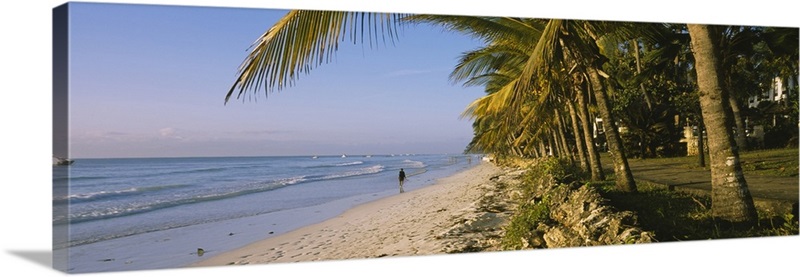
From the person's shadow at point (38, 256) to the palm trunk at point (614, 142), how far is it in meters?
4.27

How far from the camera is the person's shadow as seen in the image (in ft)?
13.7

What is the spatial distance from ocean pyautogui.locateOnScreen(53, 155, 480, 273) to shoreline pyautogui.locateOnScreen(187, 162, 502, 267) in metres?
0.10

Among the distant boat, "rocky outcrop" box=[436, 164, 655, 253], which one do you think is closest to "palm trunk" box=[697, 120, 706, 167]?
"rocky outcrop" box=[436, 164, 655, 253]

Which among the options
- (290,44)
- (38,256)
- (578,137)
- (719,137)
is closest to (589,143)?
Result: (578,137)

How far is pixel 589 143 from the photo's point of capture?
643cm

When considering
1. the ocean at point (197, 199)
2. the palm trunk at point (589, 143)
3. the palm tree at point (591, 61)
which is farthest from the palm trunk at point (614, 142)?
the ocean at point (197, 199)

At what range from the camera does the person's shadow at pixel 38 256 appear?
13.7 ft

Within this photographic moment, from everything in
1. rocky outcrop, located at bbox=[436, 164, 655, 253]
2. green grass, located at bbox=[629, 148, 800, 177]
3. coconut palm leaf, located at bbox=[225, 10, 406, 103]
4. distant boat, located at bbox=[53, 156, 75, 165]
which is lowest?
rocky outcrop, located at bbox=[436, 164, 655, 253]

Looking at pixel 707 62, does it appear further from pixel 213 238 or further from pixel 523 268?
pixel 213 238

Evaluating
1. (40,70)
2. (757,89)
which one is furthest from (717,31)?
(40,70)

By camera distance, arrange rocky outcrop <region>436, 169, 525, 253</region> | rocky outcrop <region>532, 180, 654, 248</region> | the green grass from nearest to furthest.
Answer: rocky outcrop <region>532, 180, 654, 248</region>
rocky outcrop <region>436, 169, 525, 253</region>
the green grass

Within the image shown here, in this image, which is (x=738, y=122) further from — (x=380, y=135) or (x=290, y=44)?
(x=290, y=44)

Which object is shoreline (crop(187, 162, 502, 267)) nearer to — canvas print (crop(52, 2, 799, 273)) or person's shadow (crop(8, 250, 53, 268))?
canvas print (crop(52, 2, 799, 273))

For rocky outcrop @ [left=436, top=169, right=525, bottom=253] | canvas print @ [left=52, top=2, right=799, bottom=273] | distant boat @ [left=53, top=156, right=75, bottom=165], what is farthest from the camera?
rocky outcrop @ [left=436, top=169, right=525, bottom=253]
